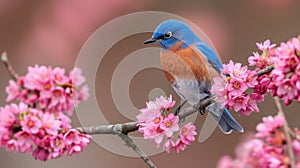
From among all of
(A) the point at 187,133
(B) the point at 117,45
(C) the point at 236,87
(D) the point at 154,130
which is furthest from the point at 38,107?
(B) the point at 117,45

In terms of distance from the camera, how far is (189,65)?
3307mm

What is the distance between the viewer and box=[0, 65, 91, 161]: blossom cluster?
2.19 metres

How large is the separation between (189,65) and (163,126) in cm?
78

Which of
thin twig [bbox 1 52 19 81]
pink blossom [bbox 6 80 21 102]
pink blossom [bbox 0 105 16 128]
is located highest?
thin twig [bbox 1 52 19 81]

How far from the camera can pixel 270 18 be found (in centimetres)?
595

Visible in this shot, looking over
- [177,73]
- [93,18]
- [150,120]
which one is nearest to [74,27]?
[93,18]

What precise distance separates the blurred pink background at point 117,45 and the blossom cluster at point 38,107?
9.98 ft

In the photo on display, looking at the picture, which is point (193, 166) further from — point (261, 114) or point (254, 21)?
point (254, 21)

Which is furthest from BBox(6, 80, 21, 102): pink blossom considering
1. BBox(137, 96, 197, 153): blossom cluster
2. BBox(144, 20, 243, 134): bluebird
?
BBox(144, 20, 243, 134): bluebird

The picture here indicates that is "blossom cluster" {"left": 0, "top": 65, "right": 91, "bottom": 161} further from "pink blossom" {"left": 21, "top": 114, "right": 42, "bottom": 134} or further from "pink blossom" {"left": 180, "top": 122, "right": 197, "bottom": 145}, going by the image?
"pink blossom" {"left": 180, "top": 122, "right": 197, "bottom": 145}

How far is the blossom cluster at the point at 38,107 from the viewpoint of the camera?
219cm

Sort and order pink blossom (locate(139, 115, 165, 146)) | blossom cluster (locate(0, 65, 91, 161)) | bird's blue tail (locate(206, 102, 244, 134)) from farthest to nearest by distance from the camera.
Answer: bird's blue tail (locate(206, 102, 244, 134))
pink blossom (locate(139, 115, 165, 146))
blossom cluster (locate(0, 65, 91, 161))

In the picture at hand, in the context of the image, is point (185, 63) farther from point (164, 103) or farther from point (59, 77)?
point (59, 77)

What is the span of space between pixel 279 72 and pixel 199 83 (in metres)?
0.94
